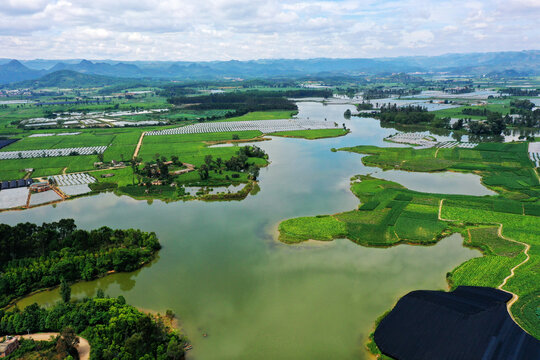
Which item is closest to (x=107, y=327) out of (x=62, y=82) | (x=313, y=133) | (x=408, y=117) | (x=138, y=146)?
(x=138, y=146)

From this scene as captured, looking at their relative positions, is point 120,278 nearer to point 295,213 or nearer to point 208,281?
point 208,281

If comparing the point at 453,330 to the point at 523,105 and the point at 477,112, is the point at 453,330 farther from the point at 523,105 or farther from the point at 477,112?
the point at 523,105

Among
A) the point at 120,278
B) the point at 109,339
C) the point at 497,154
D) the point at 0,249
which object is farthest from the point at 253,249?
the point at 497,154

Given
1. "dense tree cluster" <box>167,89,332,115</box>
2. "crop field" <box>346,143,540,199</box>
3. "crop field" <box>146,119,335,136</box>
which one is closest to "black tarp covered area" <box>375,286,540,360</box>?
"crop field" <box>346,143,540,199</box>

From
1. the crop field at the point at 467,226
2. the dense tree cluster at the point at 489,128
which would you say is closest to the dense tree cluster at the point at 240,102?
the dense tree cluster at the point at 489,128

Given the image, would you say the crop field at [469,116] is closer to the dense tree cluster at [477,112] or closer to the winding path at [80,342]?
the dense tree cluster at [477,112]

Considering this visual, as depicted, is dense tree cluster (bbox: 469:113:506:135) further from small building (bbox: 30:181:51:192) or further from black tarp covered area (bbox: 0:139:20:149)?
black tarp covered area (bbox: 0:139:20:149)
